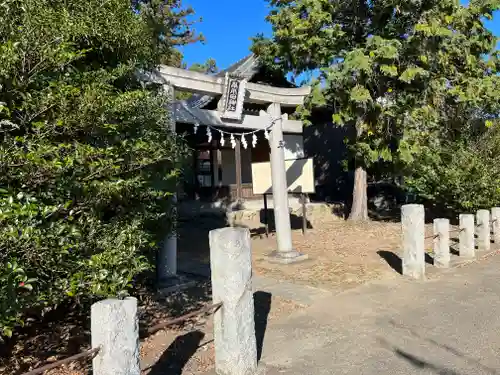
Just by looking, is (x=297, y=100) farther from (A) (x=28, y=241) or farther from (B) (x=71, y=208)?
(A) (x=28, y=241)

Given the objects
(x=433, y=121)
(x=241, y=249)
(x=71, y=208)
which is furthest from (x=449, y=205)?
(x=71, y=208)

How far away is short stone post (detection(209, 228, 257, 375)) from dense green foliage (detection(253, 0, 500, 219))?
7502mm

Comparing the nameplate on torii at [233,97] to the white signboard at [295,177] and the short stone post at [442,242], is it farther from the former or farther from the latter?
the short stone post at [442,242]

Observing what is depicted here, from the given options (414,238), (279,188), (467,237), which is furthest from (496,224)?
(279,188)

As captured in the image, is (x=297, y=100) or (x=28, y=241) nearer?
(x=28, y=241)

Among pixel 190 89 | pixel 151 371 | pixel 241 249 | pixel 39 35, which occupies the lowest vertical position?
pixel 151 371

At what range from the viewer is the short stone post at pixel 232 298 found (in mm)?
3461

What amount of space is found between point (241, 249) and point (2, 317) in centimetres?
172

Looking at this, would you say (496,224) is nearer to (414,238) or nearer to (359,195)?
(359,195)

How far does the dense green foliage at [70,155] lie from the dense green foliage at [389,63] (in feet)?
23.8

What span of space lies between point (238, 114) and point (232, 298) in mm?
4389

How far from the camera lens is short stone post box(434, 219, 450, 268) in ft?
23.7

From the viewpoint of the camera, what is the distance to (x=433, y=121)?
11.4 m

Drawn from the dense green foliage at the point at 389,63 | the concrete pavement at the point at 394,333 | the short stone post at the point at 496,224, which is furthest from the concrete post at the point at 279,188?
the short stone post at the point at 496,224
